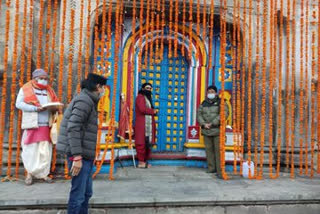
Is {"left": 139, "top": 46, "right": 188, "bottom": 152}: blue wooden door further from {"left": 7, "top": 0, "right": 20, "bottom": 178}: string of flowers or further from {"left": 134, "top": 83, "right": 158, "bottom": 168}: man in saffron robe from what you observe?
{"left": 7, "top": 0, "right": 20, "bottom": 178}: string of flowers

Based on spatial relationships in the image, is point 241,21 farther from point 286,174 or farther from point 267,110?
point 286,174

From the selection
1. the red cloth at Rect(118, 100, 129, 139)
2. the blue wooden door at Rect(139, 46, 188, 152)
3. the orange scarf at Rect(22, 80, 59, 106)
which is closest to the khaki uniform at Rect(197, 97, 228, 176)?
the blue wooden door at Rect(139, 46, 188, 152)

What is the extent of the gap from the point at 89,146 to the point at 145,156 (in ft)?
9.41

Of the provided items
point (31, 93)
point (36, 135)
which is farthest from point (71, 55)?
point (36, 135)

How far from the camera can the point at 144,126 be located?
560cm

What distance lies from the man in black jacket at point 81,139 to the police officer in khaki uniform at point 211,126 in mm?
2812

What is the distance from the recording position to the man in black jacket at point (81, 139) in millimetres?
2748

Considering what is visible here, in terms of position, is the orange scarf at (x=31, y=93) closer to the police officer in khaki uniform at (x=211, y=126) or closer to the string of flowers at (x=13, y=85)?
the string of flowers at (x=13, y=85)

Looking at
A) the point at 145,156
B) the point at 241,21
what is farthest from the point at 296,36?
the point at 145,156

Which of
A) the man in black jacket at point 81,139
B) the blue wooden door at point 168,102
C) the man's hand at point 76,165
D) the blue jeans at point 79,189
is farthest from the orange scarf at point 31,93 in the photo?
the blue wooden door at point 168,102

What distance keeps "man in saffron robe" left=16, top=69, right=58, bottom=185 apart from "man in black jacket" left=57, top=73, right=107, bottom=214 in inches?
60.6

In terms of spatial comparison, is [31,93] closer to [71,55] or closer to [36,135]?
[36,135]

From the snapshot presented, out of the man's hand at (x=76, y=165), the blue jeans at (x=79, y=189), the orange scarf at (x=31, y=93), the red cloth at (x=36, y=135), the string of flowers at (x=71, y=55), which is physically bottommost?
the blue jeans at (x=79, y=189)

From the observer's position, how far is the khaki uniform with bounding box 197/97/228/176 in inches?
204
